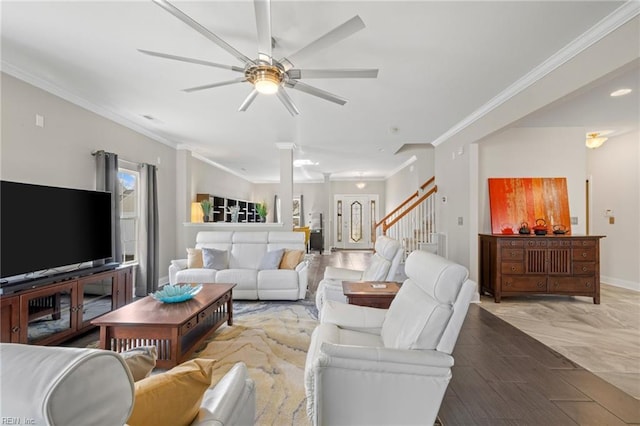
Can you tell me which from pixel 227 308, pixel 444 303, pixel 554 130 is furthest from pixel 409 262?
pixel 554 130

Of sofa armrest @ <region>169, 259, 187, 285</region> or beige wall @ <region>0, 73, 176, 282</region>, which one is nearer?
beige wall @ <region>0, 73, 176, 282</region>

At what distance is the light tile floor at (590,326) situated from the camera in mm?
2447

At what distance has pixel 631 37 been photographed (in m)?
2.11

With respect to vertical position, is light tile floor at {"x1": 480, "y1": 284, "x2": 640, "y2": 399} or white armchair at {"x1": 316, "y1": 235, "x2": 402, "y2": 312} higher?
white armchair at {"x1": 316, "y1": 235, "x2": 402, "y2": 312}

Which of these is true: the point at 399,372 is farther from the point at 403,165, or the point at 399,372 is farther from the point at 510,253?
the point at 403,165

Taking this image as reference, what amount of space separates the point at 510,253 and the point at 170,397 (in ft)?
14.8

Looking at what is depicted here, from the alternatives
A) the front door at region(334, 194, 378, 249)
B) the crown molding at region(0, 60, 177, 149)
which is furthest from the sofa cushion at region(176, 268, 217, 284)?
the front door at region(334, 194, 378, 249)

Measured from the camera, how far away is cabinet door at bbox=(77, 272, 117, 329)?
3.00 m

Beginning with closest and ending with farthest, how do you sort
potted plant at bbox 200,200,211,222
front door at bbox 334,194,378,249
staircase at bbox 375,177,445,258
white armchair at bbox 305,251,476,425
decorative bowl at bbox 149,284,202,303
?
1. white armchair at bbox 305,251,476,425
2. decorative bowl at bbox 149,284,202,303
3. staircase at bbox 375,177,445,258
4. potted plant at bbox 200,200,211,222
5. front door at bbox 334,194,378,249

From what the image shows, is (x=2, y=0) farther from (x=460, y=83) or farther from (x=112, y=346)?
(x=460, y=83)

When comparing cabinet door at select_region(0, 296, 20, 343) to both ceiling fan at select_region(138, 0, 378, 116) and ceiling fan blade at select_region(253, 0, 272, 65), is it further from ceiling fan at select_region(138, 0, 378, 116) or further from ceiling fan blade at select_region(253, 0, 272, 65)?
ceiling fan blade at select_region(253, 0, 272, 65)

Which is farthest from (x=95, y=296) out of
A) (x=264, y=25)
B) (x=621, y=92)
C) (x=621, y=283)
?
(x=621, y=283)

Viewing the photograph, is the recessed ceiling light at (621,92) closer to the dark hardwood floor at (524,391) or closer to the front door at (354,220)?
the dark hardwood floor at (524,391)

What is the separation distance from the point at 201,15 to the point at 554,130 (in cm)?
517
